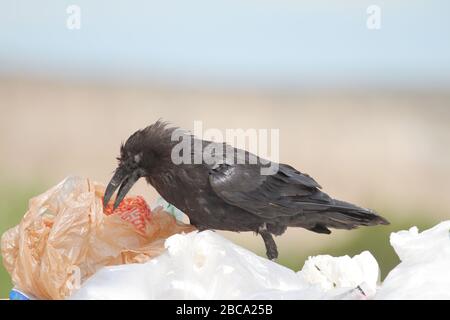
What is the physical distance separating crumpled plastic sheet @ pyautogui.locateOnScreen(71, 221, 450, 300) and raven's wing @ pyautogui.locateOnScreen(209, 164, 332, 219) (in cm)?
88

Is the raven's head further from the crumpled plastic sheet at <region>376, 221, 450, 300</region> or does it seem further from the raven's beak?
the crumpled plastic sheet at <region>376, 221, 450, 300</region>

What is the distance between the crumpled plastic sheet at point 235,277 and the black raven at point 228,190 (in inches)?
35.2

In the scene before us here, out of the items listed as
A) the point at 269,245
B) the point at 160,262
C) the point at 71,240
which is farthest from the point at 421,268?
the point at 269,245

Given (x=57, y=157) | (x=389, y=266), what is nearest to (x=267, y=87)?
(x=57, y=157)

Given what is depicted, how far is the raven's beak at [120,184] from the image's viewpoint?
8.38 ft

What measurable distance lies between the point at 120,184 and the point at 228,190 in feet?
1.19

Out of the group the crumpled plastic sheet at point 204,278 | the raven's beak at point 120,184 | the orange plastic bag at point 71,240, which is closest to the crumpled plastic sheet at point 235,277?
the crumpled plastic sheet at point 204,278

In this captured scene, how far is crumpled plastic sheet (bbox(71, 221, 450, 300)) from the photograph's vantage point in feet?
5.62

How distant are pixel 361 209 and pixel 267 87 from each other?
617 inches

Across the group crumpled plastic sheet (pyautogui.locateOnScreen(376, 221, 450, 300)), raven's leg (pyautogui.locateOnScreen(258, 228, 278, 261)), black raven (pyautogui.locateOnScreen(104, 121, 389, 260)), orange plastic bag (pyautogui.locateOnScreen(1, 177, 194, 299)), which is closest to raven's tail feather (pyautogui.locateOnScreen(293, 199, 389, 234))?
black raven (pyautogui.locateOnScreen(104, 121, 389, 260))

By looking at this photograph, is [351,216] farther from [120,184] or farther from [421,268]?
[421,268]

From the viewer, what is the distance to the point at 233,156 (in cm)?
289
